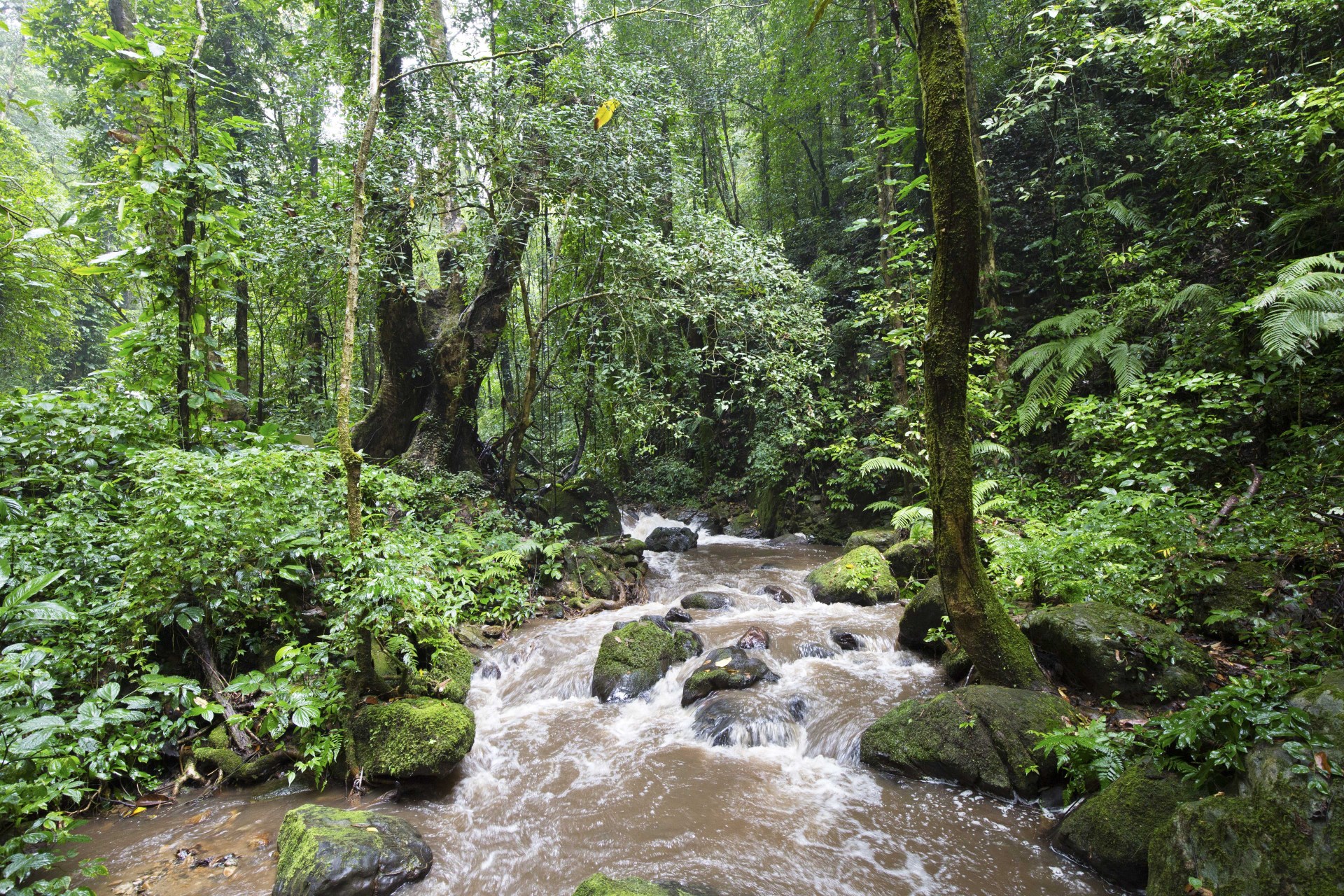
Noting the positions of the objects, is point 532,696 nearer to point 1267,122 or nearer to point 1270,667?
point 1270,667

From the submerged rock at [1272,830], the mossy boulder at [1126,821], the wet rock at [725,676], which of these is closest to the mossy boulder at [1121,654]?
the mossy boulder at [1126,821]

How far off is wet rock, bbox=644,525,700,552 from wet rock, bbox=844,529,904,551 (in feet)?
12.5

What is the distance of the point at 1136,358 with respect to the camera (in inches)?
310

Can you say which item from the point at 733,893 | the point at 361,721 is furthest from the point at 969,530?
the point at 361,721

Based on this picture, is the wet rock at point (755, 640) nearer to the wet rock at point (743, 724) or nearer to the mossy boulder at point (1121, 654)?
the wet rock at point (743, 724)

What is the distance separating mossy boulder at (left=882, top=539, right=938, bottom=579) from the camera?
25.7 ft

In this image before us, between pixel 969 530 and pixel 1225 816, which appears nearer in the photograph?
pixel 1225 816

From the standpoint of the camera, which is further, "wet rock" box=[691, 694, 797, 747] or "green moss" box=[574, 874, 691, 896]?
"wet rock" box=[691, 694, 797, 747]

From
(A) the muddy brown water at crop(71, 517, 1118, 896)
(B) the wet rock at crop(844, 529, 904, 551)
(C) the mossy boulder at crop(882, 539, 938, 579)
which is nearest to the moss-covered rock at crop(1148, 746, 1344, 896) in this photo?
(A) the muddy brown water at crop(71, 517, 1118, 896)

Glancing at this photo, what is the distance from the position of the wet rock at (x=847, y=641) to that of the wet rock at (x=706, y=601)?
2083mm

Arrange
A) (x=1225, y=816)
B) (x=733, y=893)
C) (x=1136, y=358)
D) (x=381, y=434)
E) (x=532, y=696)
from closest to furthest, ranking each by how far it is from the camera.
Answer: (x=1225, y=816) < (x=733, y=893) < (x=532, y=696) < (x=1136, y=358) < (x=381, y=434)

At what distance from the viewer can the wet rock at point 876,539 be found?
397 inches

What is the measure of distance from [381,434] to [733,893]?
31.8 feet

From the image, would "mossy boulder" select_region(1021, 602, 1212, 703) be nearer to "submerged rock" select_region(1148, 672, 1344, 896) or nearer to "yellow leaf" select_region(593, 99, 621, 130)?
"submerged rock" select_region(1148, 672, 1344, 896)
